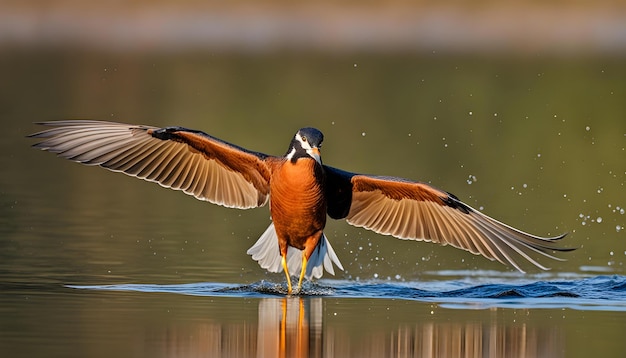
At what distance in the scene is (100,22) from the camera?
52.8 metres

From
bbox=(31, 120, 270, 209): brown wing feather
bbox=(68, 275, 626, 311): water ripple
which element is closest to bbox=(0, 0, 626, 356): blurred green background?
bbox=(68, 275, 626, 311): water ripple

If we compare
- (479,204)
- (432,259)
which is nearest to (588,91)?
(479,204)

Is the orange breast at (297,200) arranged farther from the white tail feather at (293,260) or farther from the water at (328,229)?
the water at (328,229)

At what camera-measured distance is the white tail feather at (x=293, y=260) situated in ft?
45.8

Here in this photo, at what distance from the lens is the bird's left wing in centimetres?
1360

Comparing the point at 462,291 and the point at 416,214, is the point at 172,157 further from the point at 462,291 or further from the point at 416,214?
the point at 462,291

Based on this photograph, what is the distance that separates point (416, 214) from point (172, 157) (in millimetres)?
2373

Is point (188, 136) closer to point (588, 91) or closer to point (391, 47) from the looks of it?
point (588, 91)

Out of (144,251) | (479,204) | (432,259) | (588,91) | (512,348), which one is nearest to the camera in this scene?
(512,348)

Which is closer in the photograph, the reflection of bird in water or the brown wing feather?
the reflection of bird in water

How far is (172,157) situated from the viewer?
14047 mm

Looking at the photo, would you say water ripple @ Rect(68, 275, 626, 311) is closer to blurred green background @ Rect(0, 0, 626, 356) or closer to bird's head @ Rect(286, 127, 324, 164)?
blurred green background @ Rect(0, 0, 626, 356)

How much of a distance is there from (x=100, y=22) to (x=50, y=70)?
13.4 m

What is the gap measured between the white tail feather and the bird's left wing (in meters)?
0.46
